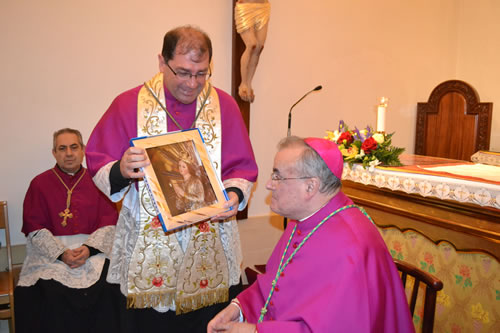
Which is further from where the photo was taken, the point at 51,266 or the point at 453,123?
the point at 453,123

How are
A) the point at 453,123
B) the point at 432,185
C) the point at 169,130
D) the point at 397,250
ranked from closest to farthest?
the point at 169,130 < the point at 432,185 < the point at 397,250 < the point at 453,123

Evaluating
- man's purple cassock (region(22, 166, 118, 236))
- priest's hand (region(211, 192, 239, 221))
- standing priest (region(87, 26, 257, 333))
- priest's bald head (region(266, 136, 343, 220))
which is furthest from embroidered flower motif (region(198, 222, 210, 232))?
man's purple cassock (region(22, 166, 118, 236))

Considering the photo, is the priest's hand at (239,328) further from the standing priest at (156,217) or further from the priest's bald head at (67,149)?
the priest's bald head at (67,149)

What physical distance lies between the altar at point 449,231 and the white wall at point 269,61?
201 cm

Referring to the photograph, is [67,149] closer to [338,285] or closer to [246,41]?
[246,41]

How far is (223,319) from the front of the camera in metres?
1.84

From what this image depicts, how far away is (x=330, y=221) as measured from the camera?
5.84ft

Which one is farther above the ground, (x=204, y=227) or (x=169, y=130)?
(x=169, y=130)

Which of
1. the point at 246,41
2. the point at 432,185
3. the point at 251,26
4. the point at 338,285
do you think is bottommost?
the point at 338,285

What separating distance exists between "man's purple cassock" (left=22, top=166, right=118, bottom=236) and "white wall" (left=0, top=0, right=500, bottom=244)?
1.49 feet

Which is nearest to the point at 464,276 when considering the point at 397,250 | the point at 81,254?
the point at 397,250

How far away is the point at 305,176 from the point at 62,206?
2.75 m

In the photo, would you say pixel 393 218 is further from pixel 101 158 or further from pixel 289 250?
pixel 101 158

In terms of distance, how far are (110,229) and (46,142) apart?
1170 millimetres
